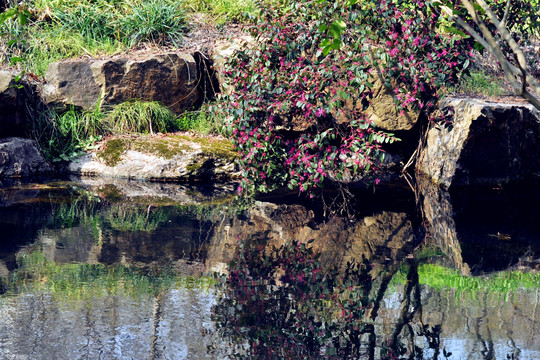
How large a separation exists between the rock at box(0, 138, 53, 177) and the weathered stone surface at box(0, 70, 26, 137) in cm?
24

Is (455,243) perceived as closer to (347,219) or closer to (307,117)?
(347,219)

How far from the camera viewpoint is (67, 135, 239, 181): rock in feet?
30.6

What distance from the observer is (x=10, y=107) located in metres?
9.56

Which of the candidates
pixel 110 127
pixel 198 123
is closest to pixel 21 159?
pixel 110 127

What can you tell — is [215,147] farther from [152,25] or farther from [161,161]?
[152,25]

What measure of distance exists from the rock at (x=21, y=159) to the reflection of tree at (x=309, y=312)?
5368mm

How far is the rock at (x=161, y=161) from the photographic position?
933 cm

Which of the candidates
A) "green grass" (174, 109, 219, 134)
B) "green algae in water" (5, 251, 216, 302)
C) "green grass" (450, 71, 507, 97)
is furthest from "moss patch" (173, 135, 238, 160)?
"green algae in water" (5, 251, 216, 302)

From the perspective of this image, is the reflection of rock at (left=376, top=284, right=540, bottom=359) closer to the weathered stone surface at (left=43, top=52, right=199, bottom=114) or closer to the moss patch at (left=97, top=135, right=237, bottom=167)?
the moss patch at (left=97, top=135, right=237, bottom=167)

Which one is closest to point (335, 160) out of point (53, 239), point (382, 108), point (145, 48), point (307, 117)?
point (307, 117)

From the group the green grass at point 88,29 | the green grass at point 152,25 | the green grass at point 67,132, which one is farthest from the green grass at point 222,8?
the green grass at point 67,132

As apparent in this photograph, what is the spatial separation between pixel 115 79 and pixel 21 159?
Answer: 211 cm

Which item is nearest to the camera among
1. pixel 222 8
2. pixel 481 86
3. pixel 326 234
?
pixel 326 234

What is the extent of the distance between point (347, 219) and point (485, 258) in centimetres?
183
